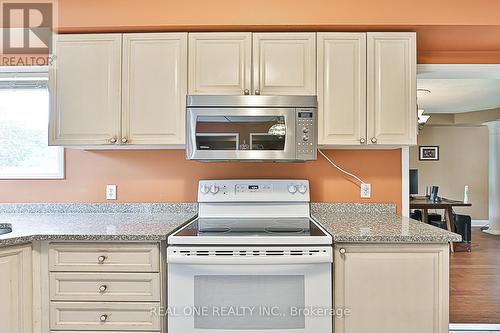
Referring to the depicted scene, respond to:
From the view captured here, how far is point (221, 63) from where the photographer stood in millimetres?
2156

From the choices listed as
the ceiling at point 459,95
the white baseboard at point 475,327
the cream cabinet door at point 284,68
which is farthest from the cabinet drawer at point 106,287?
the ceiling at point 459,95

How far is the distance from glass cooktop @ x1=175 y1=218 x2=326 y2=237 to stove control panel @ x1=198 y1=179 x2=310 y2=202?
0.46ft

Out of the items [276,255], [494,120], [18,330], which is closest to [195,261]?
[276,255]

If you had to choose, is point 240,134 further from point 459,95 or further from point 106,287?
point 459,95

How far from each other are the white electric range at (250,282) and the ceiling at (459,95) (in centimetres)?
317

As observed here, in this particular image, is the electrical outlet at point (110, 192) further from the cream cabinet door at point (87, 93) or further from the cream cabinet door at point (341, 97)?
the cream cabinet door at point (341, 97)

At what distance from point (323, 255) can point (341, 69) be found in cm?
115

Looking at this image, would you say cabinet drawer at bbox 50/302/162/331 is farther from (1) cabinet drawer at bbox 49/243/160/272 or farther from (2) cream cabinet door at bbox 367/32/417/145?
(2) cream cabinet door at bbox 367/32/417/145

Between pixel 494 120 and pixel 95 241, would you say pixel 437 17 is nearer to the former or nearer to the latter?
pixel 95 241

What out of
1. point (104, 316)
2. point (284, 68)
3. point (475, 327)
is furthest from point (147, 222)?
point (475, 327)

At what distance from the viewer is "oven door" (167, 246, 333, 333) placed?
1.74 meters

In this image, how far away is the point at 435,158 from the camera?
279 inches

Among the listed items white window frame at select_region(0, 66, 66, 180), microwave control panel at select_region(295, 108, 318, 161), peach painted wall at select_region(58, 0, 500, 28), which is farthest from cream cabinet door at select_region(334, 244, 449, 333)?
white window frame at select_region(0, 66, 66, 180)

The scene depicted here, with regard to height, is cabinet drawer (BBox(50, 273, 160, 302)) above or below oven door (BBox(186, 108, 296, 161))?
below
